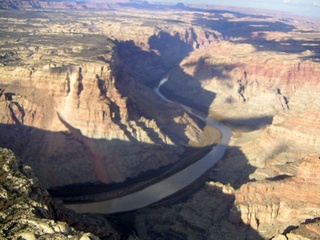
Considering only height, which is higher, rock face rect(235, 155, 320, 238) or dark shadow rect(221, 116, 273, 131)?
rock face rect(235, 155, 320, 238)

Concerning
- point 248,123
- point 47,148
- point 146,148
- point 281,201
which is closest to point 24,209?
point 281,201

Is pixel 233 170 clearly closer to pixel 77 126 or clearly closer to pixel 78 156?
pixel 78 156

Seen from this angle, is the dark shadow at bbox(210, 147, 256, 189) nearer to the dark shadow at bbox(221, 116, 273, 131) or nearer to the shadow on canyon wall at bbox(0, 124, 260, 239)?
the shadow on canyon wall at bbox(0, 124, 260, 239)

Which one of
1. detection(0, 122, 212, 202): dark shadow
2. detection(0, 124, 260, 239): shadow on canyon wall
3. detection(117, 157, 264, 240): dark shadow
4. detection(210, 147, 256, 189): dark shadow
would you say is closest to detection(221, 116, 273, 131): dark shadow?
detection(210, 147, 256, 189): dark shadow

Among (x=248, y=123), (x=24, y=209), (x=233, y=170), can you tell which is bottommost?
(x=248, y=123)

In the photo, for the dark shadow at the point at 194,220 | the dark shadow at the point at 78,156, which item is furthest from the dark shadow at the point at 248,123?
the dark shadow at the point at 194,220

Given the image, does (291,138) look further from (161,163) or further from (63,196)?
(63,196)
